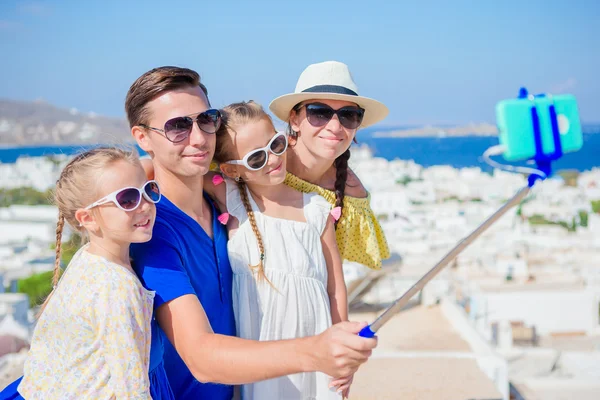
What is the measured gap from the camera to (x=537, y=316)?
18.3 metres

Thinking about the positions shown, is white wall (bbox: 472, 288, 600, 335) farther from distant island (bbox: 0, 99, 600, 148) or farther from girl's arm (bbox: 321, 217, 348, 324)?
distant island (bbox: 0, 99, 600, 148)

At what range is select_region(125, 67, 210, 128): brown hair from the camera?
5.26 ft

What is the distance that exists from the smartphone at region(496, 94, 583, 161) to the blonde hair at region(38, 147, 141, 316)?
3.58 feet

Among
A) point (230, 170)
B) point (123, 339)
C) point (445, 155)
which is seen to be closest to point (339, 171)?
point (230, 170)

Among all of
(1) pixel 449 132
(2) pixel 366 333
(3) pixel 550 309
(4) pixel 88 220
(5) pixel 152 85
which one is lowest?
(3) pixel 550 309

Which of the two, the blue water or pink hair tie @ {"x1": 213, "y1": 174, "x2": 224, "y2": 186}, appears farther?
the blue water

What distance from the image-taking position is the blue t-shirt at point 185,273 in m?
1.47

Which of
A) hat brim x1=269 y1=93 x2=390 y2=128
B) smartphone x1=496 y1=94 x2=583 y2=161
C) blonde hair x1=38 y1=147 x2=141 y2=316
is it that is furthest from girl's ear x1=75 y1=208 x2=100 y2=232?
smartphone x1=496 y1=94 x2=583 y2=161

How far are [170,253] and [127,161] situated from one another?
23 cm

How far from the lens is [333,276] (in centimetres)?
197

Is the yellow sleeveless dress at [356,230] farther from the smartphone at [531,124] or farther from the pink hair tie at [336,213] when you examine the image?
the smartphone at [531,124]

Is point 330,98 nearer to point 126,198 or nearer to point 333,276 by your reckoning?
point 333,276

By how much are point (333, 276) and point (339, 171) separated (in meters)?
0.38

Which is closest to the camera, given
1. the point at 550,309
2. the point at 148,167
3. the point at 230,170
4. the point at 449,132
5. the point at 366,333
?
the point at 366,333
